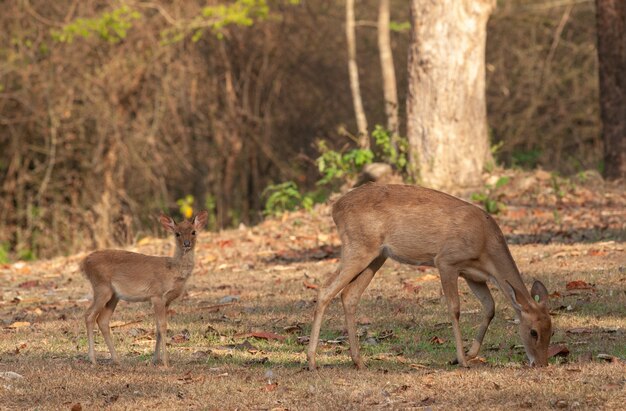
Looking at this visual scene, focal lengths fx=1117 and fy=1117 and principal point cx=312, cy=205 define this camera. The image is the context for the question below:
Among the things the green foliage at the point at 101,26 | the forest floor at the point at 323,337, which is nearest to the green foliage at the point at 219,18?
the green foliage at the point at 101,26

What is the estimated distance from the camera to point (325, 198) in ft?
63.6

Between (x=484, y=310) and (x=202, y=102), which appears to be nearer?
(x=484, y=310)

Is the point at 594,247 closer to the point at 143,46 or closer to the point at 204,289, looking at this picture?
the point at 204,289

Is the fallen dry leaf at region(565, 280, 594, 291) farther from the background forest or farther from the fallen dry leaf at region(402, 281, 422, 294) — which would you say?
the background forest

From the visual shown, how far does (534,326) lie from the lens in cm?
823

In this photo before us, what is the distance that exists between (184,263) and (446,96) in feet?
30.6

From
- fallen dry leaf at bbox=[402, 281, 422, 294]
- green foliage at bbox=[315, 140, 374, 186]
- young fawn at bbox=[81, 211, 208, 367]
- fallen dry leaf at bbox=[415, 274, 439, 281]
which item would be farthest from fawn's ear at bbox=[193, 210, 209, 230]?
green foliage at bbox=[315, 140, 374, 186]

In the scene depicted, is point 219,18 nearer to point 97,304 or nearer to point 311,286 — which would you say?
point 311,286

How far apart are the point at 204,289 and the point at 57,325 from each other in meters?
2.55

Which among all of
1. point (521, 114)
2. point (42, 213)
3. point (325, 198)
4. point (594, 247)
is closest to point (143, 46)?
point (42, 213)

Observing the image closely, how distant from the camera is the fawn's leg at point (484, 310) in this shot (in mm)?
8598

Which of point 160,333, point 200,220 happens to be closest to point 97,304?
point 160,333

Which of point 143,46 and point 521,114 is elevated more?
point 143,46

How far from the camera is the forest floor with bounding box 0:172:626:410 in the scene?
7324 mm
